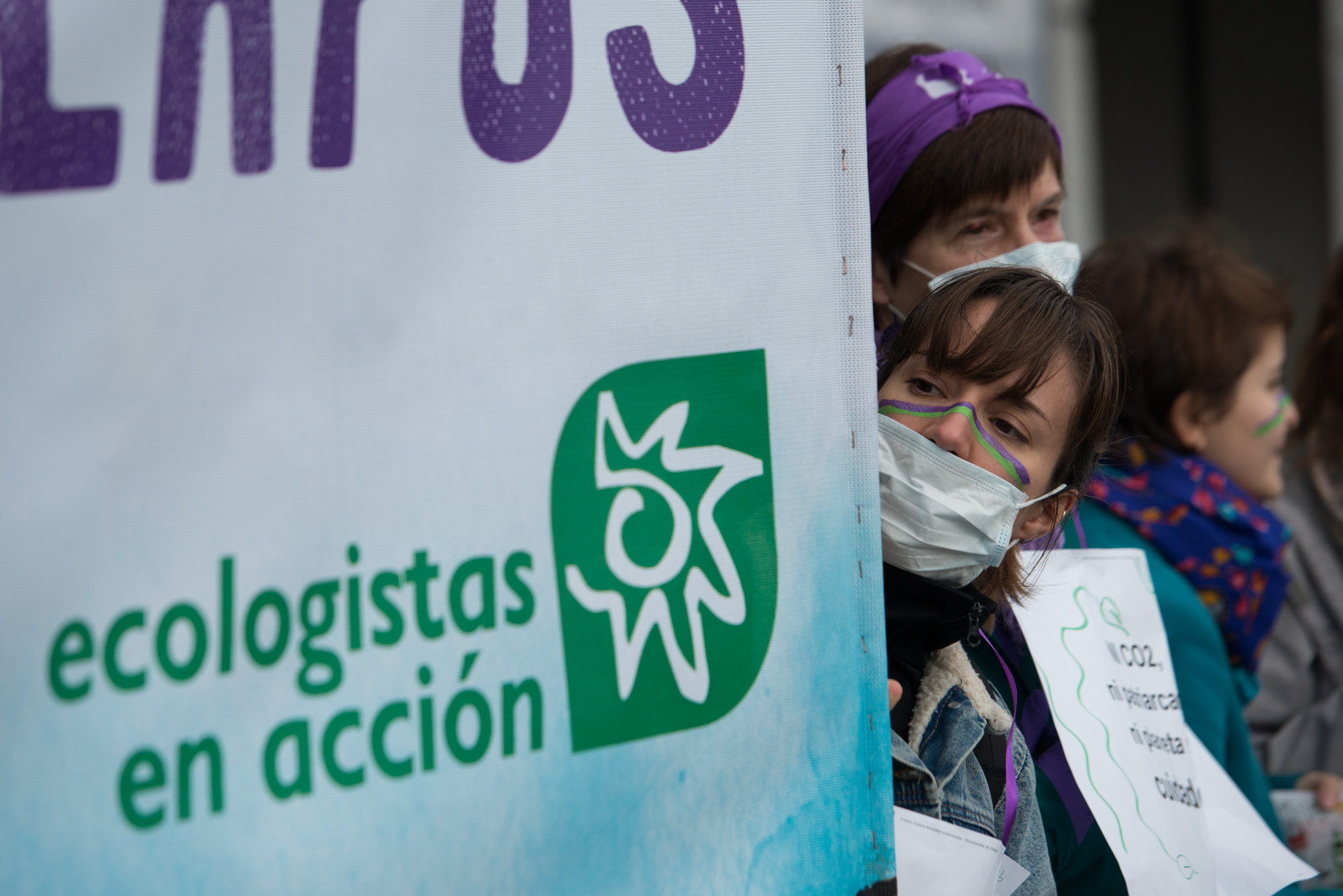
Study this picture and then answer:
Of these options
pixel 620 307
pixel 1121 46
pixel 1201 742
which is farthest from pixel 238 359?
pixel 1121 46

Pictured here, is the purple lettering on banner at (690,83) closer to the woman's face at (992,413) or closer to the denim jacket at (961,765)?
the woman's face at (992,413)

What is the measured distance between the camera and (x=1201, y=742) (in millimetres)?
1939

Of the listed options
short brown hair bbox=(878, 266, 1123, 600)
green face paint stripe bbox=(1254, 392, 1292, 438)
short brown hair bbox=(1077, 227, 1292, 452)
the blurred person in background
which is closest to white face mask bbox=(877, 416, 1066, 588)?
short brown hair bbox=(878, 266, 1123, 600)

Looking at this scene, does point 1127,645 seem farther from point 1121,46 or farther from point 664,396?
point 1121,46

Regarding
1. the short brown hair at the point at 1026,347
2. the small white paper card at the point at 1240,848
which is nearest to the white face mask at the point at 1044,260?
the short brown hair at the point at 1026,347

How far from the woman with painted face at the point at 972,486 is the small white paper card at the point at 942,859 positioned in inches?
1.8

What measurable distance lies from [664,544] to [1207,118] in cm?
596

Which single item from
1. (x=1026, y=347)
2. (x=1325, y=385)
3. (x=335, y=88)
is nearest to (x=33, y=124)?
(x=335, y=88)

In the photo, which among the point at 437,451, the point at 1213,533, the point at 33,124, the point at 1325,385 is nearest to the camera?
the point at 33,124

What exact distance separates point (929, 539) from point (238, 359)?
787mm

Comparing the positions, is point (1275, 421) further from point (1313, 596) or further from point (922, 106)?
point (922, 106)

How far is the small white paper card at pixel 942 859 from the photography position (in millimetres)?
1208

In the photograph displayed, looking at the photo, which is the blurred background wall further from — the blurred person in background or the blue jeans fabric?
the blue jeans fabric

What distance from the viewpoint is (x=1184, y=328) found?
7.55 ft
